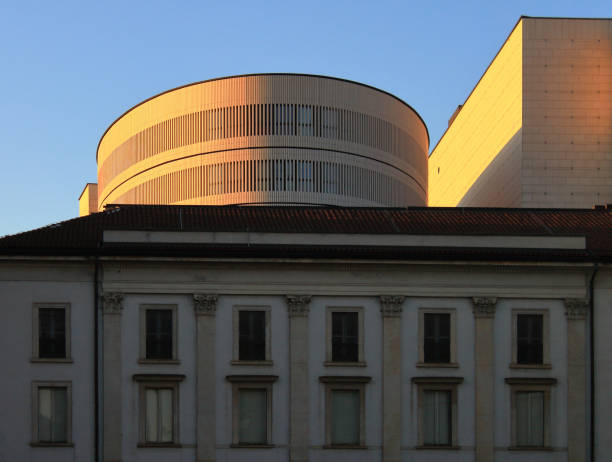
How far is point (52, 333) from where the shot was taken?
161ft

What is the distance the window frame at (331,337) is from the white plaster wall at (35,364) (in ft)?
35.3

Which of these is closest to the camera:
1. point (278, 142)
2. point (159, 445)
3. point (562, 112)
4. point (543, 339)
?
point (159, 445)

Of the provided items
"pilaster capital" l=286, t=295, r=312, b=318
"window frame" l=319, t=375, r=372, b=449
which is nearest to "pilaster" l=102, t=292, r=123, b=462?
"pilaster capital" l=286, t=295, r=312, b=318

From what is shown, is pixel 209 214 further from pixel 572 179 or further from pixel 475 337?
pixel 572 179

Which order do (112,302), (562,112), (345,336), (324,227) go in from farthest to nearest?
(562,112) < (324,227) < (345,336) < (112,302)

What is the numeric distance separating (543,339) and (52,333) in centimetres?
2266

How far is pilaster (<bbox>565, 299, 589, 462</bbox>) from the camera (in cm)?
4944

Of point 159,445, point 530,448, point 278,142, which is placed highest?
point 278,142

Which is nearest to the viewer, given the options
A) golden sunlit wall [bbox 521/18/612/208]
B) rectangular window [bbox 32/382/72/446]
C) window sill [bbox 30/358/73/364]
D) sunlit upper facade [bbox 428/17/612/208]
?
rectangular window [bbox 32/382/72/446]

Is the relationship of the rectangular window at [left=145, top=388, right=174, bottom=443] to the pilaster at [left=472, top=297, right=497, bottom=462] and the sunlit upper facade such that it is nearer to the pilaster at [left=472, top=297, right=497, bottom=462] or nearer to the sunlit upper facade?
the pilaster at [left=472, top=297, right=497, bottom=462]

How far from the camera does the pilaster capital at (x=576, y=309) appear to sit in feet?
165

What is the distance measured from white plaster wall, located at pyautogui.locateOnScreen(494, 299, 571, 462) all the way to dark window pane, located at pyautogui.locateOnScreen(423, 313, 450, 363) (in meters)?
2.27

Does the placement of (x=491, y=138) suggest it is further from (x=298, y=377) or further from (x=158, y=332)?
(x=158, y=332)

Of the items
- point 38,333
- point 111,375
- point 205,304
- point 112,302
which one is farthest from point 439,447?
point 38,333
